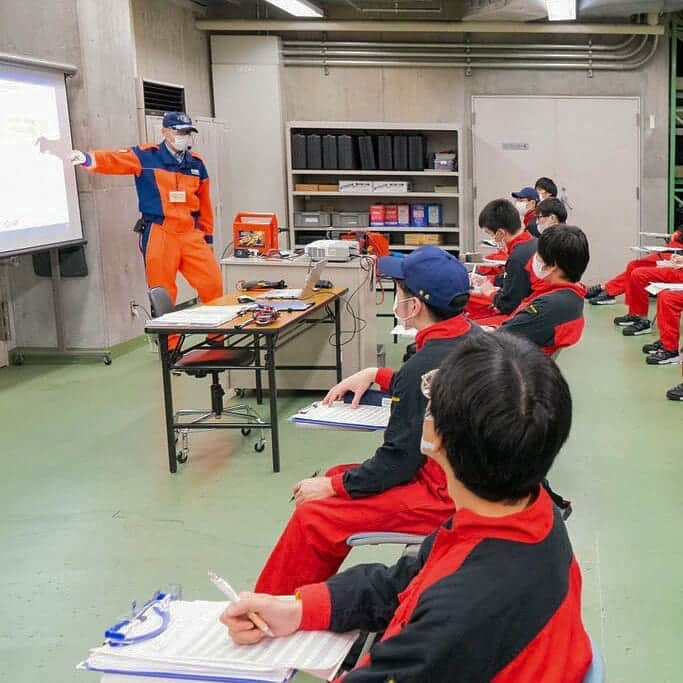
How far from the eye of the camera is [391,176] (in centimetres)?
936

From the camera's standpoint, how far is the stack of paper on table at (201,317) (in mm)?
3859

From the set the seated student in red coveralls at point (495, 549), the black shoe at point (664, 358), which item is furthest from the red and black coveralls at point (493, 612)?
the black shoe at point (664, 358)

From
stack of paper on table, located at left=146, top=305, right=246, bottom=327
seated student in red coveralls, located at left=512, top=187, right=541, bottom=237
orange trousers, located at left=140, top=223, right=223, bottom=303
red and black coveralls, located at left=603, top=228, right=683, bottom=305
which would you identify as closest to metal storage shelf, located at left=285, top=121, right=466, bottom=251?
red and black coveralls, located at left=603, top=228, right=683, bottom=305

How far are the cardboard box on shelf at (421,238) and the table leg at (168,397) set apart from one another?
5761mm

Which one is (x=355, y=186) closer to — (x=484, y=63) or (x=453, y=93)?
(x=453, y=93)

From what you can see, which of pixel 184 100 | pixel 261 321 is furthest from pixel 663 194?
pixel 261 321

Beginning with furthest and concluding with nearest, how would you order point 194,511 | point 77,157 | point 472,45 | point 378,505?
1. point 472,45
2. point 77,157
3. point 194,511
4. point 378,505

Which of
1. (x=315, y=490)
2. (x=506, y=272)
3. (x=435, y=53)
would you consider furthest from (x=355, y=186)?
(x=315, y=490)

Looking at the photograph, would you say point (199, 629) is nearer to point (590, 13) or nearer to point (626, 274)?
point (626, 274)

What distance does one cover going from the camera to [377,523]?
6.65 feet

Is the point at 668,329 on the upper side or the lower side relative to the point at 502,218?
lower

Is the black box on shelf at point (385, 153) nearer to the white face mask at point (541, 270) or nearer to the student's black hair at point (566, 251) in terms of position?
the white face mask at point (541, 270)

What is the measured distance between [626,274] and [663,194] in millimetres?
1877

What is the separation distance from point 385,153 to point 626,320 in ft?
10.5
